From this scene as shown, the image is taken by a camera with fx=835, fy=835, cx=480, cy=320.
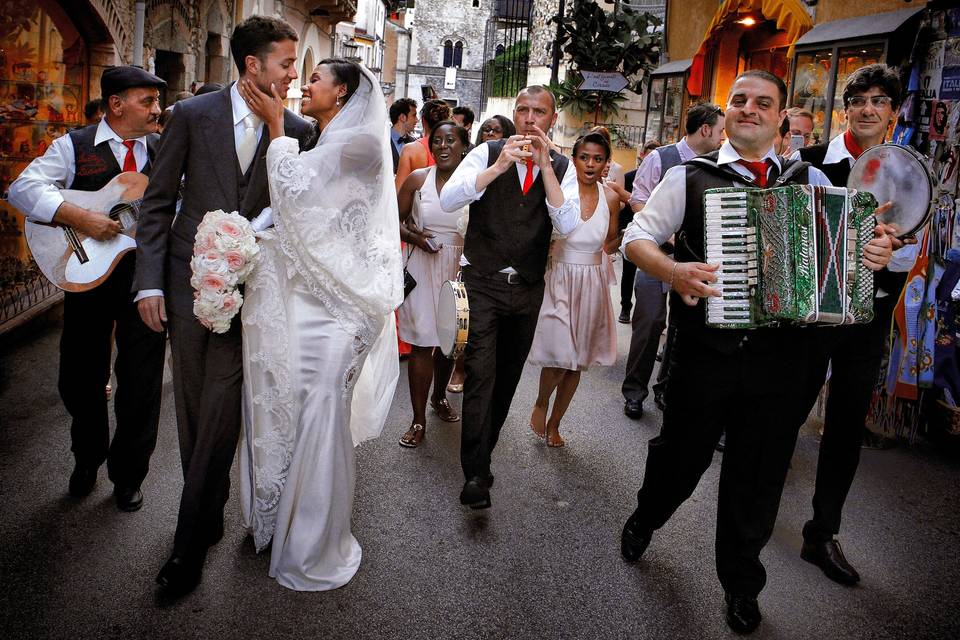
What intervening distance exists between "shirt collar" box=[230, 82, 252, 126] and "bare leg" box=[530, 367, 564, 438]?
9.63 feet

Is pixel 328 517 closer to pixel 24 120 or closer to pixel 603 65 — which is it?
pixel 24 120

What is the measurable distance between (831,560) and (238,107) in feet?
11.6

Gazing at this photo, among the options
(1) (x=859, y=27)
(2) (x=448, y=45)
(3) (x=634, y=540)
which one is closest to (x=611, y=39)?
(1) (x=859, y=27)

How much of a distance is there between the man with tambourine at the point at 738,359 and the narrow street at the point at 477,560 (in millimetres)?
398

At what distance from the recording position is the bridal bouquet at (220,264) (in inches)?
131

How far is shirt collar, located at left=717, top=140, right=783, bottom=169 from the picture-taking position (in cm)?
354

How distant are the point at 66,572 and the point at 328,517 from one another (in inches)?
46.4

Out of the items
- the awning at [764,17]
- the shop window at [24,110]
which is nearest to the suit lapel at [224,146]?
the shop window at [24,110]

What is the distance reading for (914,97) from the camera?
718cm

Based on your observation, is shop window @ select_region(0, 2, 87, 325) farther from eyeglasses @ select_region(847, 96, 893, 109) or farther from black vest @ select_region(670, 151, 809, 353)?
eyeglasses @ select_region(847, 96, 893, 109)

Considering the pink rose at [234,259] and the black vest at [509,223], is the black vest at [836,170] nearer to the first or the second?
the black vest at [509,223]

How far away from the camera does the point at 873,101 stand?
4379 mm

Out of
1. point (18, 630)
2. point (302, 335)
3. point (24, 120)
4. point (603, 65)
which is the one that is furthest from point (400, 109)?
point (603, 65)

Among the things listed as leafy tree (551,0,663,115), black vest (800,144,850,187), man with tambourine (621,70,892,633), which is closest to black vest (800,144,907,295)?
black vest (800,144,850,187)
